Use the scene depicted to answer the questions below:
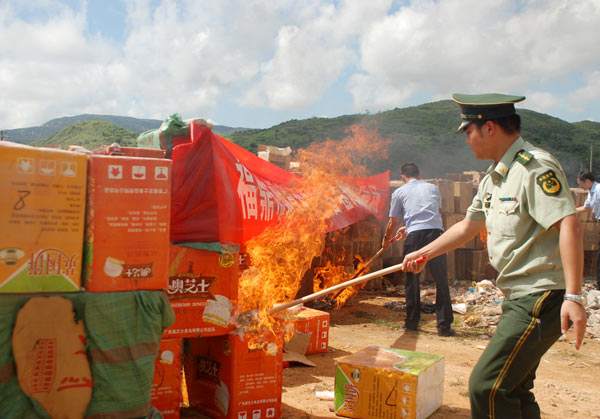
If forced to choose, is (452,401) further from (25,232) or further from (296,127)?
(296,127)

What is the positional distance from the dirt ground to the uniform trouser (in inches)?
57.9

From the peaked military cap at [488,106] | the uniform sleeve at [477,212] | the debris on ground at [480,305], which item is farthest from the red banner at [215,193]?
the debris on ground at [480,305]

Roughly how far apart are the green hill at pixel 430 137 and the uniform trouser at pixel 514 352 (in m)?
37.1

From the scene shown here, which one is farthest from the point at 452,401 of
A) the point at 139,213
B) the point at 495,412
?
the point at 139,213

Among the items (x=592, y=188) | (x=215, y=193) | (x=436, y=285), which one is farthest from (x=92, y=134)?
(x=215, y=193)

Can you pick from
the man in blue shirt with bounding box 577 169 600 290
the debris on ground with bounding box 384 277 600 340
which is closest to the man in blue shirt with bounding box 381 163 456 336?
the debris on ground with bounding box 384 277 600 340

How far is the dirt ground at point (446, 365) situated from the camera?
13.5 feet

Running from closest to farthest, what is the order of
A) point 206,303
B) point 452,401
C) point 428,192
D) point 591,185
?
point 206,303
point 452,401
point 428,192
point 591,185

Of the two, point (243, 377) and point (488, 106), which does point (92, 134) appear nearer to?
point (243, 377)

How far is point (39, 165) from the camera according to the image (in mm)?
2480

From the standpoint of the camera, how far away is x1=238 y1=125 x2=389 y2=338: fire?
12.7 feet

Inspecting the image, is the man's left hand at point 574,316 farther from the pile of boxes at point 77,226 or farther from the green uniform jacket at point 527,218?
the pile of boxes at point 77,226

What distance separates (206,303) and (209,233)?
493mm

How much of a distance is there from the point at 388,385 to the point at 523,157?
191cm
